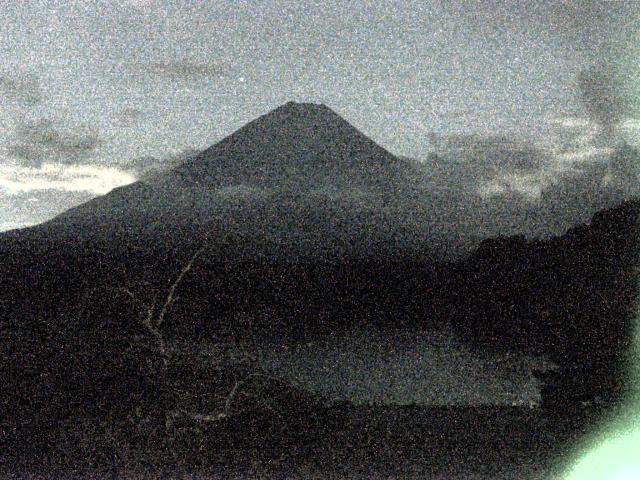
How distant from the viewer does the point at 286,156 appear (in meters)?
176

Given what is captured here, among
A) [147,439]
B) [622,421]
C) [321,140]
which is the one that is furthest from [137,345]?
[321,140]

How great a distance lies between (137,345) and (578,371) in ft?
18.2

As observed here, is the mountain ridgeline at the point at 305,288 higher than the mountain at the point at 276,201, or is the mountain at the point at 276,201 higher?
the mountain at the point at 276,201

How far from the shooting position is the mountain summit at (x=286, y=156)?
16025 centimetres

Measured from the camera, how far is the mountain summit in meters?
160

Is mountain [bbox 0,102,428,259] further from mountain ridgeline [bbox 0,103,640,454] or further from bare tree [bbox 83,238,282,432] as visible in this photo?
bare tree [bbox 83,238,282,432]

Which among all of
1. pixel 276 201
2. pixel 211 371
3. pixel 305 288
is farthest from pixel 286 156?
pixel 211 371

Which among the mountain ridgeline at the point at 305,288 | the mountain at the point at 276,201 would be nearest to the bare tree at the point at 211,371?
the mountain ridgeline at the point at 305,288

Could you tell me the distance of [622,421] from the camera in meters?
6.16

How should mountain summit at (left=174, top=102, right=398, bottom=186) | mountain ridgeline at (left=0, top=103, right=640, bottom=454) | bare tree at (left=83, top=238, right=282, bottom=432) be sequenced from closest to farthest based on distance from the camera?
1. mountain ridgeline at (left=0, top=103, right=640, bottom=454)
2. bare tree at (left=83, top=238, right=282, bottom=432)
3. mountain summit at (left=174, top=102, right=398, bottom=186)

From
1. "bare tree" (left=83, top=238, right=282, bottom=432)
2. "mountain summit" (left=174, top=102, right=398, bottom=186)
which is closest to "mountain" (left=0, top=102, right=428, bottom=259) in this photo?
"mountain summit" (left=174, top=102, right=398, bottom=186)

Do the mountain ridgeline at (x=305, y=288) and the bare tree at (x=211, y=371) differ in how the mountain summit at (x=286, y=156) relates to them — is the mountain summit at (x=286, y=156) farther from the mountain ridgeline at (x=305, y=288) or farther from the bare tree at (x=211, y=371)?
the bare tree at (x=211, y=371)

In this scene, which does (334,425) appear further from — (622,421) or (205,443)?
(622,421)

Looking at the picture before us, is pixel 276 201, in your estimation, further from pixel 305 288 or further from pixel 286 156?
pixel 305 288
